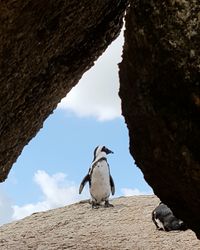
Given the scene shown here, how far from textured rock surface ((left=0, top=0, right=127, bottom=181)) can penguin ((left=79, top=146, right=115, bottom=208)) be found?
7366mm

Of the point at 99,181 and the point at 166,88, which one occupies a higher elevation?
the point at 99,181

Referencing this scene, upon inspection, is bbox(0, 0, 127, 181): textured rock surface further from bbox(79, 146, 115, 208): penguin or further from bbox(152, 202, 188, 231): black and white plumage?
bbox(79, 146, 115, 208): penguin

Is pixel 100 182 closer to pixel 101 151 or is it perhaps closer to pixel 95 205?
pixel 95 205

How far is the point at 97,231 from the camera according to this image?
10.7m

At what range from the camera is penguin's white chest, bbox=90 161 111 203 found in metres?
13.2

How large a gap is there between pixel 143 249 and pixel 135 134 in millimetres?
5601

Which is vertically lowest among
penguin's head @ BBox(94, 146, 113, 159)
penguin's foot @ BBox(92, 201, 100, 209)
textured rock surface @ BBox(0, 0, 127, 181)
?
textured rock surface @ BBox(0, 0, 127, 181)

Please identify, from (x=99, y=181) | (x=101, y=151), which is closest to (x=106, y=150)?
(x=101, y=151)

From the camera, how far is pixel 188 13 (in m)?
3.27

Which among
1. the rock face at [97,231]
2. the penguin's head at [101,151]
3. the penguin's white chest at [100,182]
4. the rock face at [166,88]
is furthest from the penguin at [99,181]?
the rock face at [166,88]

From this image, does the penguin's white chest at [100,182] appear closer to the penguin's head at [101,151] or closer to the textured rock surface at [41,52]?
the penguin's head at [101,151]

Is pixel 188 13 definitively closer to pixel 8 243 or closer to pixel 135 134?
pixel 135 134

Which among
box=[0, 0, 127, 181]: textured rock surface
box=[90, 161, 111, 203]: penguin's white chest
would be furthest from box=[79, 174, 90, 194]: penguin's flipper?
box=[0, 0, 127, 181]: textured rock surface

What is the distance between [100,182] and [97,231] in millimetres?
2697
